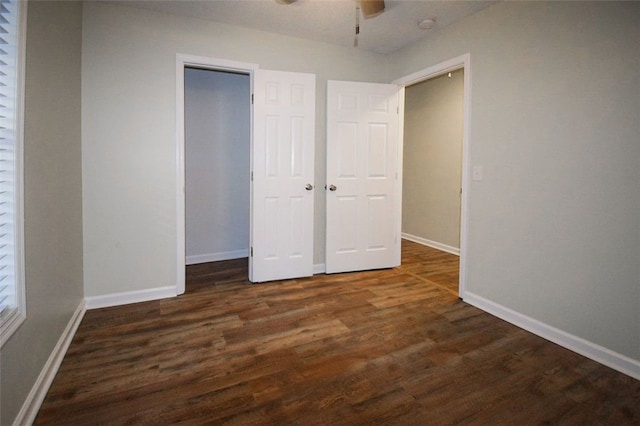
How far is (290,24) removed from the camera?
313 centimetres

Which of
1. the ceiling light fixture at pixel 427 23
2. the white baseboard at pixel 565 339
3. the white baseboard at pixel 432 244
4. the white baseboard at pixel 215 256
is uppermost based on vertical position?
the ceiling light fixture at pixel 427 23

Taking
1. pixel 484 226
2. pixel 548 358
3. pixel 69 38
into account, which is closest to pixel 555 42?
pixel 484 226

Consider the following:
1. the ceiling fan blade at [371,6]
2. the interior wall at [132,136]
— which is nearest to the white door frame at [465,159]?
the ceiling fan blade at [371,6]

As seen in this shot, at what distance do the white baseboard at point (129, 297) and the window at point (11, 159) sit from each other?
146cm

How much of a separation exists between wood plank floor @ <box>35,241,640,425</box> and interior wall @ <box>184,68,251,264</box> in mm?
1500

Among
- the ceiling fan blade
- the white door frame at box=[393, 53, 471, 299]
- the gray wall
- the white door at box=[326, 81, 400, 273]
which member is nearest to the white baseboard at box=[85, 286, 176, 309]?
the gray wall

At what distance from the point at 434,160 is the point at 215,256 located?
3533 millimetres

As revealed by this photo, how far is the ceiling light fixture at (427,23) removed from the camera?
2.98 m

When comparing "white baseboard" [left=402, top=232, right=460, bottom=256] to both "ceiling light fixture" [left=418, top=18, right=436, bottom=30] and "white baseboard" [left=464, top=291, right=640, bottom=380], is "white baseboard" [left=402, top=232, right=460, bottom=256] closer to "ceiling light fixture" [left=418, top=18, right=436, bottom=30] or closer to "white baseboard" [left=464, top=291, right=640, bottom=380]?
"white baseboard" [left=464, top=291, right=640, bottom=380]

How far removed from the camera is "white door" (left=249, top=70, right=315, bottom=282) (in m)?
3.32

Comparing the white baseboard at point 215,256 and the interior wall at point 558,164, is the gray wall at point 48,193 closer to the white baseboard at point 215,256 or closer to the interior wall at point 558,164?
the white baseboard at point 215,256

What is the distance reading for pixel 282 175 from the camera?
135 inches

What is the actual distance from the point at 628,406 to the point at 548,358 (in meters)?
0.45

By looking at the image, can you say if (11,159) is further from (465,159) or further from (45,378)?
(465,159)
